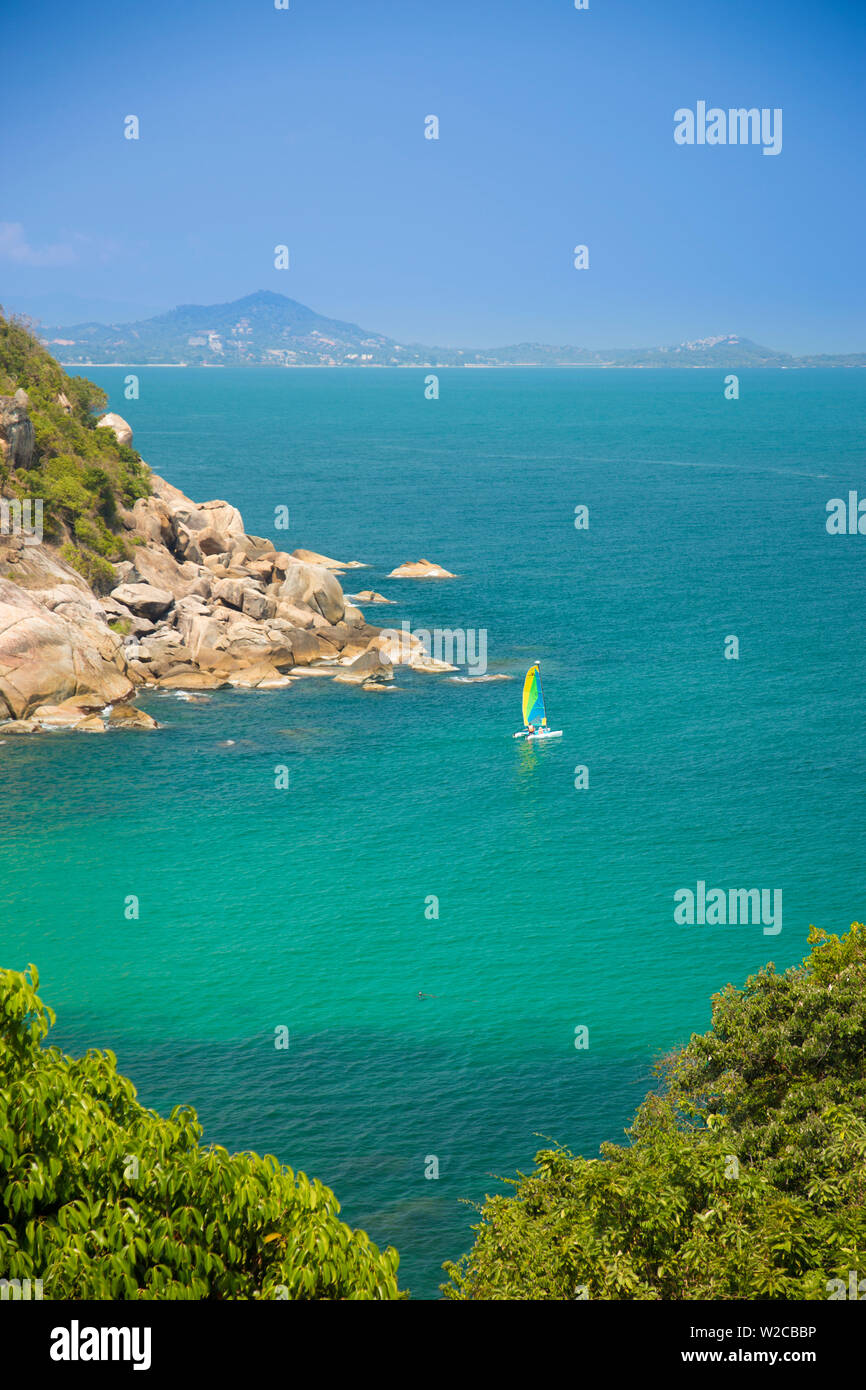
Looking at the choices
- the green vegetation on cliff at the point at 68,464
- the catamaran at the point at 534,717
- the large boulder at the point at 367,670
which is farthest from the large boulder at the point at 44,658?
the catamaran at the point at 534,717

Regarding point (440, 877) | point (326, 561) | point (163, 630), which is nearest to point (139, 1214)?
point (440, 877)

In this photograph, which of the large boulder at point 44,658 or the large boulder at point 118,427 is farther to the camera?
the large boulder at point 118,427

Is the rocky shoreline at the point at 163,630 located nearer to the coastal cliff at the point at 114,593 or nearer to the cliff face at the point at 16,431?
the coastal cliff at the point at 114,593

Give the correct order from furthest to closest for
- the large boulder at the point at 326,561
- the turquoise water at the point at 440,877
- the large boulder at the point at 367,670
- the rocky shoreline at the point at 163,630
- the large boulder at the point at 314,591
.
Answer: the large boulder at the point at 326,561 → the large boulder at the point at 314,591 → the large boulder at the point at 367,670 → the rocky shoreline at the point at 163,630 → the turquoise water at the point at 440,877

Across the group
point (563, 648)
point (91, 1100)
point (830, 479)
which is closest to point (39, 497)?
point (563, 648)

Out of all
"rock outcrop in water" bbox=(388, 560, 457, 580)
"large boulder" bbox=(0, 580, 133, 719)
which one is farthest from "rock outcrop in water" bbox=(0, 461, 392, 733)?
"rock outcrop in water" bbox=(388, 560, 457, 580)
